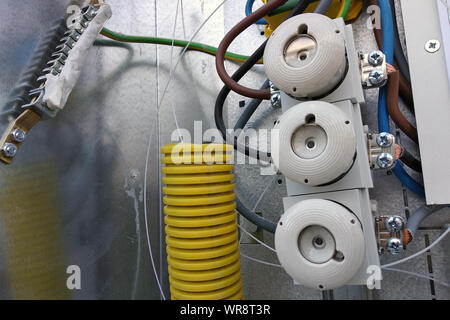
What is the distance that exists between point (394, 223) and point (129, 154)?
2.25 feet

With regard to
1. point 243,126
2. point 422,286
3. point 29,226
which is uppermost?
point 243,126

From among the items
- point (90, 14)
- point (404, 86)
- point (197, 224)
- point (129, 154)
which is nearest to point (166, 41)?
point (90, 14)

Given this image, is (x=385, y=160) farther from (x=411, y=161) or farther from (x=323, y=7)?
(x=323, y=7)

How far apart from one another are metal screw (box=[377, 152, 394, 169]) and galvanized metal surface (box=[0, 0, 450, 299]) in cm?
24

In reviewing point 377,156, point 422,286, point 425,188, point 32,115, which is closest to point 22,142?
point 32,115

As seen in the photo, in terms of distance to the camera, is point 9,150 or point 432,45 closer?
point 9,150

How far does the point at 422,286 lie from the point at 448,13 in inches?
27.4

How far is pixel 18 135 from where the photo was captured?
0.62m

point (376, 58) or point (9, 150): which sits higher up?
point (376, 58)

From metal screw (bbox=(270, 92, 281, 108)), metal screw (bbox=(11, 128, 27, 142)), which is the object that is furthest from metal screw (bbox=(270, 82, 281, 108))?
metal screw (bbox=(11, 128, 27, 142))

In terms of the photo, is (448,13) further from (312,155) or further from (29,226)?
(29,226)

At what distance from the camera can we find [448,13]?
2.61ft

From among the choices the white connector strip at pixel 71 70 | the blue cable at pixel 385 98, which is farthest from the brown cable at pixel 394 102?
the white connector strip at pixel 71 70

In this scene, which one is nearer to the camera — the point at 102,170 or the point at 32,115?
the point at 32,115
